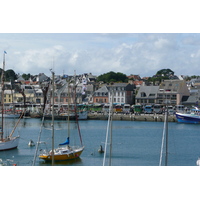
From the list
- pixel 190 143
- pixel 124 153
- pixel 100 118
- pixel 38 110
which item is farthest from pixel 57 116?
pixel 124 153

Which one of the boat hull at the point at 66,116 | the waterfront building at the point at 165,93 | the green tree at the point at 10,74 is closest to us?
the boat hull at the point at 66,116

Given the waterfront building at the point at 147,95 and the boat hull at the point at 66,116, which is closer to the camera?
the boat hull at the point at 66,116

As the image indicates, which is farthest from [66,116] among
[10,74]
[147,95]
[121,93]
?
[10,74]

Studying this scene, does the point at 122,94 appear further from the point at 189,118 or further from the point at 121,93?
the point at 189,118

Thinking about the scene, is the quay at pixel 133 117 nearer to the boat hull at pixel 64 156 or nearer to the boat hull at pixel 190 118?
the boat hull at pixel 190 118

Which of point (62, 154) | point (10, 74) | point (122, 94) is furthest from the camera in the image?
point (10, 74)

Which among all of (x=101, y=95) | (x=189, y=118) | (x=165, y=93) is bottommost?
(x=189, y=118)

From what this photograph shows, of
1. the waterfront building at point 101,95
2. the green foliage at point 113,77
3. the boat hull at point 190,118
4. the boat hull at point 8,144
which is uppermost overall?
the green foliage at point 113,77

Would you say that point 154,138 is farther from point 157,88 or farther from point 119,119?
point 157,88

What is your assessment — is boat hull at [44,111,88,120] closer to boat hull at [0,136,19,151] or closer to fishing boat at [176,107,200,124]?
fishing boat at [176,107,200,124]

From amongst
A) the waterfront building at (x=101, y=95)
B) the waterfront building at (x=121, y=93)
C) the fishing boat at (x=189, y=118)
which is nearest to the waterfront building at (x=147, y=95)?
the waterfront building at (x=121, y=93)

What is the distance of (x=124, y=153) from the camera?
14797 mm

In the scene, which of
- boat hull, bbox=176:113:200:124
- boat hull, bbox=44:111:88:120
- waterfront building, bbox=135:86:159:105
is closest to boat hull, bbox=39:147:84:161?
boat hull, bbox=176:113:200:124
